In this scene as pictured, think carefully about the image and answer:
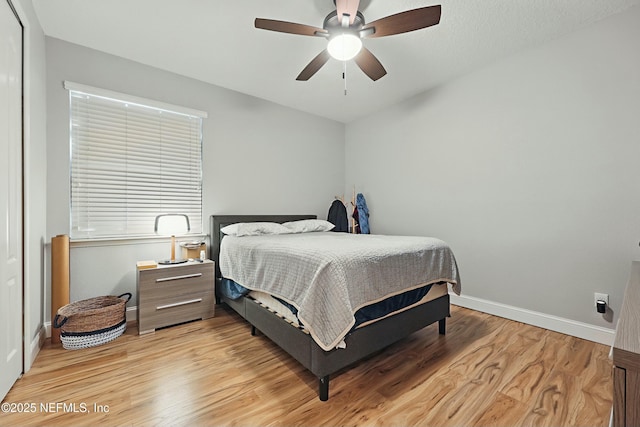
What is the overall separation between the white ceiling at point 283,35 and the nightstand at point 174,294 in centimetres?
211

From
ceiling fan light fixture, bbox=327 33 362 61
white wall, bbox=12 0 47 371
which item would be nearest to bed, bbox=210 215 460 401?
white wall, bbox=12 0 47 371

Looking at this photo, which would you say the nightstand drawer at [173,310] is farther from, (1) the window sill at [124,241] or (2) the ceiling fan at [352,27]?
(2) the ceiling fan at [352,27]

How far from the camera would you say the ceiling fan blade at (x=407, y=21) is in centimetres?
165

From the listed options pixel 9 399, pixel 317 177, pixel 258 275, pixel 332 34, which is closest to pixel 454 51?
pixel 332 34

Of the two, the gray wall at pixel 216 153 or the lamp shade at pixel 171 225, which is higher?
the gray wall at pixel 216 153

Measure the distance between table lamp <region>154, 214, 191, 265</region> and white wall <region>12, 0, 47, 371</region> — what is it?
84 centimetres

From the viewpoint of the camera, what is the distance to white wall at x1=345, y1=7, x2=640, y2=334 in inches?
84.7

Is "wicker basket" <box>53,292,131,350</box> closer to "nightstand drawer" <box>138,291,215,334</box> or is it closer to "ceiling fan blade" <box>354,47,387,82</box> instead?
"nightstand drawer" <box>138,291,215,334</box>

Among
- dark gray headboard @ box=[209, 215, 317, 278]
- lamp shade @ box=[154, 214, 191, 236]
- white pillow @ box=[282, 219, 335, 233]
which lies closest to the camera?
lamp shade @ box=[154, 214, 191, 236]

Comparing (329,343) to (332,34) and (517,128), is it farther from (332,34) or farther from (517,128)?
(517,128)

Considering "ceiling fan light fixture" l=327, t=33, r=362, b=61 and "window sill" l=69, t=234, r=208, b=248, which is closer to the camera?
"ceiling fan light fixture" l=327, t=33, r=362, b=61

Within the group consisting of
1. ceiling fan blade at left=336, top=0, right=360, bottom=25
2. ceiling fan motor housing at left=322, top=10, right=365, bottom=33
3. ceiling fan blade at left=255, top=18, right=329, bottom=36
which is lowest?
ceiling fan blade at left=255, top=18, right=329, bottom=36

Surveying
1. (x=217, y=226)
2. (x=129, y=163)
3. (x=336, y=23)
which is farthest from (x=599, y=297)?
(x=129, y=163)

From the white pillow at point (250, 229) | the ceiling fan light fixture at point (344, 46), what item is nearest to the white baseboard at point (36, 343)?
the white pillow at point (250, 229)
